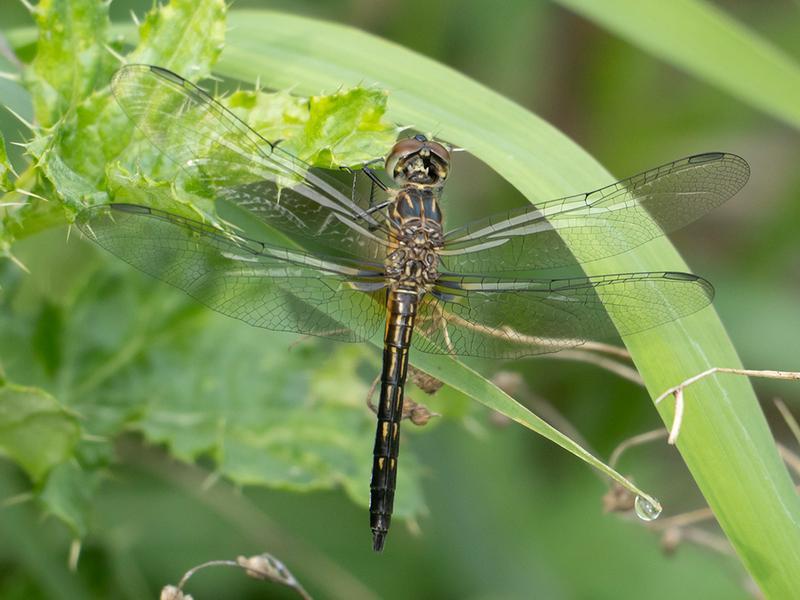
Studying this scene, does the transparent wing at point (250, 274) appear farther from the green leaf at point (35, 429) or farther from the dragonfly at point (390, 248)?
→ the green leaf at point (35, 429)

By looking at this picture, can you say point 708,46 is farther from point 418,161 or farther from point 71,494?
point 71,494

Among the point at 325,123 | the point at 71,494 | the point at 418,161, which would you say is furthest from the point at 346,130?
the point at 71,494

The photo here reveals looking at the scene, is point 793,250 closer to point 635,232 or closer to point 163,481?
point 635,232

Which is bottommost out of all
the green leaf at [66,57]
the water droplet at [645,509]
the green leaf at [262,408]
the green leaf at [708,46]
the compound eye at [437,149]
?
the water droplet at [645,509]

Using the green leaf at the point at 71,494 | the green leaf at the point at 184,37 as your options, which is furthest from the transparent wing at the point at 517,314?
the green leaf at the point at 71,494

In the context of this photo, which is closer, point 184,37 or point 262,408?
point 184,37

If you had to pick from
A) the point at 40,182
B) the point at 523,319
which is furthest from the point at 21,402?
the point at 523,319
